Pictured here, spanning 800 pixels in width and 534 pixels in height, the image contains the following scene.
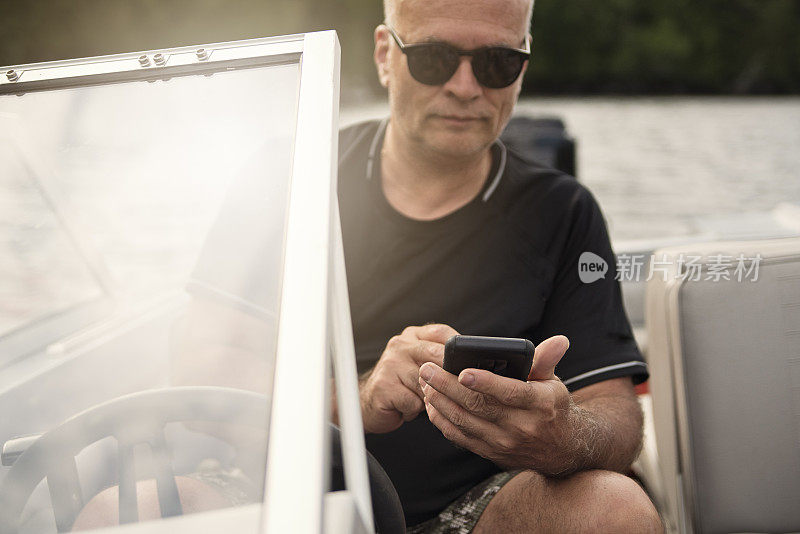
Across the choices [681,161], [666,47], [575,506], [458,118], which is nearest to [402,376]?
[575,506]

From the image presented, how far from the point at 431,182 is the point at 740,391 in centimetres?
73

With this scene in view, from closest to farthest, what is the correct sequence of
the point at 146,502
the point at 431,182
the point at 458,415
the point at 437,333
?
the point at 146,502 → the point at 458,415 → the point at 437,333 → the point at 431,182

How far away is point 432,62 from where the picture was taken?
51.5 inches

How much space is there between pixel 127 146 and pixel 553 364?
27.4 inches

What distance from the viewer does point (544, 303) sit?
1314 mm

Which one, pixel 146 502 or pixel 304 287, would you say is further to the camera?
pixel 146 502

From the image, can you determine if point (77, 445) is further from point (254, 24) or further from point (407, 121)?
point (254, 24)

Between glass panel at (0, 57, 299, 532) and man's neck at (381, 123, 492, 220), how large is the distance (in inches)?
16.7

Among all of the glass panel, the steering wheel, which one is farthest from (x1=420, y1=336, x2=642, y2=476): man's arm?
the glass panel

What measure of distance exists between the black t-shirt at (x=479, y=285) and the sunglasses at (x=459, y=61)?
0.65 feet

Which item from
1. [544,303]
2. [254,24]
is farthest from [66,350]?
[254,24]

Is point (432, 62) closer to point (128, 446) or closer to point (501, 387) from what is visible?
point (501, 387)

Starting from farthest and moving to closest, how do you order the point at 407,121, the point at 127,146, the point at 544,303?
the point at 407,121 → the point at 544,303 → the point at 127,146

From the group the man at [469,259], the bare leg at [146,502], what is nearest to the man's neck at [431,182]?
the man at [469,259]
